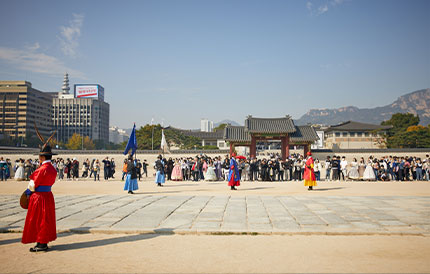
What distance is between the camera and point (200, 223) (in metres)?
6.37

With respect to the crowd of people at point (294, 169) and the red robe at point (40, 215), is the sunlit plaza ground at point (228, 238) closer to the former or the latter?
the red robe at point (40, 215)

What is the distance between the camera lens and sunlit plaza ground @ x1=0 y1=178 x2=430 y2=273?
13.3 feet

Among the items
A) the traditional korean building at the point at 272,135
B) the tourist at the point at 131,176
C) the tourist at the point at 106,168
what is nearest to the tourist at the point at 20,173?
the tourist at the point at 106,168

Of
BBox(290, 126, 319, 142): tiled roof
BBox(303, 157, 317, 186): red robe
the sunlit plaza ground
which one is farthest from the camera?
BBox(290, 126, 319, 142): tiled roof

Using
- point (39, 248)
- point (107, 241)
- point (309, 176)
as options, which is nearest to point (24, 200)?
point (39, 248)

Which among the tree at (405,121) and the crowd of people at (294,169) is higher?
the tree at (405,121)

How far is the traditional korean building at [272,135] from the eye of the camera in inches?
1250

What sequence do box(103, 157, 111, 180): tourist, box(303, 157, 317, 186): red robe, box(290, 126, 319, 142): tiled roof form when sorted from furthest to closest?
box(290, 126, 319, 142): tiled roof
box(103, 157, 111, 180): tourist
box(303, 157, 317, 186): red robe

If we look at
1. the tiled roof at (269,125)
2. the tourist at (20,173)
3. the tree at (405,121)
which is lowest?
the tourist at (20,173)

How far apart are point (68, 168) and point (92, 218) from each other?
15369 mm

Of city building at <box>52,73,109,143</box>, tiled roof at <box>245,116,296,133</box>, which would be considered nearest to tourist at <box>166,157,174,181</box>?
tiled roof at <box>245,116,296,133</box>

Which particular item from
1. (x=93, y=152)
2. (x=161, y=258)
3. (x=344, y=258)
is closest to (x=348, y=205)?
(x=344, y=258)

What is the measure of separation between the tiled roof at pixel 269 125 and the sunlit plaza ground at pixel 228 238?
23.6 m

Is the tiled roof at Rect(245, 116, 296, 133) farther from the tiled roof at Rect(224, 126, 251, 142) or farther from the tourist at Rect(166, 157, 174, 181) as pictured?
the tourist at Rect(166, 157, 174, 181)
